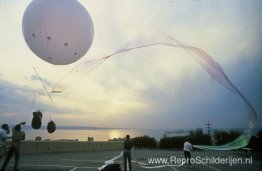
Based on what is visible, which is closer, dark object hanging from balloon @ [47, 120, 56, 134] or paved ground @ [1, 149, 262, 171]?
dark object hanging from balloon @ [47, 120, 56, 134]

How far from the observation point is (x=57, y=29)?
9.65 m

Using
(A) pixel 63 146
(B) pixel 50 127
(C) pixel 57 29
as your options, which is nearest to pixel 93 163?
(B) pixel 50 127

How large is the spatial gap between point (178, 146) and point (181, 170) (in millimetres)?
20284

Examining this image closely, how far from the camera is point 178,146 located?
3500cm

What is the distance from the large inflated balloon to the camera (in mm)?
9523

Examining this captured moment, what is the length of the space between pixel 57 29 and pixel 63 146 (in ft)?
57.8

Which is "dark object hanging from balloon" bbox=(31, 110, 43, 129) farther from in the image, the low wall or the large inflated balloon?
the low wall

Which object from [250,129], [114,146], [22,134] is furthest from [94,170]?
[114,146]

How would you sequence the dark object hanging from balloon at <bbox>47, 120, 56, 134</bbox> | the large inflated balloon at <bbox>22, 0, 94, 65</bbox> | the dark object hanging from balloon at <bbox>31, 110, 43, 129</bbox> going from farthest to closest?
the dark object hanging from balloon at <bbox>31, 110, 43, 129</bbox> < the dark object hanging from balloon at <bbox>47, 120, 56, 134</bbox> < the large inflated balloon at <bbox>22, 0, 94, 65</bbox>

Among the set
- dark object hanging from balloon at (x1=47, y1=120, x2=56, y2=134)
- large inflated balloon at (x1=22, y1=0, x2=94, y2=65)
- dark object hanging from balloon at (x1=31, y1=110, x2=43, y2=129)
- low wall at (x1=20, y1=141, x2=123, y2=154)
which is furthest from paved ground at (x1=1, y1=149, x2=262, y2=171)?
large inflated balloon at (x1=22, y1=0, x2=94, y2=65)

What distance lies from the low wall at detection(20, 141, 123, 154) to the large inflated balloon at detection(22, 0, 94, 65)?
1370 centimetres

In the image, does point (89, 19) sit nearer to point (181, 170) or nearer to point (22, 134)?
point (22, 134)

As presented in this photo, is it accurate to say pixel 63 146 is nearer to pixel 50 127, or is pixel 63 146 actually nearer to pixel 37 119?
pixel 37 119

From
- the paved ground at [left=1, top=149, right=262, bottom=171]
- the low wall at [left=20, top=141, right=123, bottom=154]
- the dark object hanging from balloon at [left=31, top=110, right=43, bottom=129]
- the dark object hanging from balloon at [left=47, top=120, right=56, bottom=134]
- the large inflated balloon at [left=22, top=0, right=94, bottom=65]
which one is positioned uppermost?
the large inflated balloon at [left=22, top=0, right=94, bottom=65]
